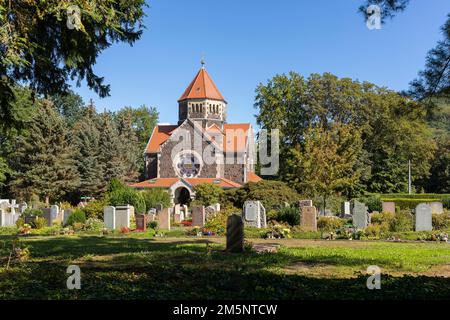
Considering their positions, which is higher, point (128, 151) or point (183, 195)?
point (128, 151)

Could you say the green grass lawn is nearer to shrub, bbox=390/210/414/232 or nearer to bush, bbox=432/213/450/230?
shrub, bbox=390/210/414/232

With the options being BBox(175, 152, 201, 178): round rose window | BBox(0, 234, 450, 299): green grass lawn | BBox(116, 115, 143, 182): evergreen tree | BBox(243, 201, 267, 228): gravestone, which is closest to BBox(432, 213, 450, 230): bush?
BBox(243, 201, 267, 228): gravestone

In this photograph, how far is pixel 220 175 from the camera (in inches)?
1843

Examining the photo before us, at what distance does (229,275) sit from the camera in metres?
8.10

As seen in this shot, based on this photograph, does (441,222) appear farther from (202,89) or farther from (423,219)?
(202,89)

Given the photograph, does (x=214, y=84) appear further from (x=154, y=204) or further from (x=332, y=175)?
(x=332, y=175)

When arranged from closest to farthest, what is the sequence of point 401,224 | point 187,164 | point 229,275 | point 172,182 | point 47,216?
point 229,275 → point 401,224 → point 47,216 → point 172,182 → point 187,164

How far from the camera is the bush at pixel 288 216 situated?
2140 centimetres

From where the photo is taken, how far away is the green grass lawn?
6598mm

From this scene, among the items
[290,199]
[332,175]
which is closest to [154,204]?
[290,199]

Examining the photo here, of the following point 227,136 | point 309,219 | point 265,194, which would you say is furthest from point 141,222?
point 227,136

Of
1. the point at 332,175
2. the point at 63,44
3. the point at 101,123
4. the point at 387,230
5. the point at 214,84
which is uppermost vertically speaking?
the point at 214,84

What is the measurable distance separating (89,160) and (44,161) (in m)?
5.08
